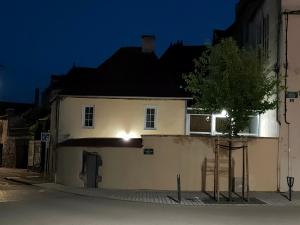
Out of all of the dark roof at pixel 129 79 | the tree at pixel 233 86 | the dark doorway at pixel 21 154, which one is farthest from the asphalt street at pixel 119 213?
the dark doorway at pixel 21 154

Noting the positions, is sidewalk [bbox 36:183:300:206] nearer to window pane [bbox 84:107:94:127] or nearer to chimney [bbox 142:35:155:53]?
window pane [bbox 84:107:94:127]

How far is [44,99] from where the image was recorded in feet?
183

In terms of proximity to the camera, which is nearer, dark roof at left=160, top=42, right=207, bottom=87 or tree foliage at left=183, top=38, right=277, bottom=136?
tree foliage at left=183, top=38, right=277, bottom=136

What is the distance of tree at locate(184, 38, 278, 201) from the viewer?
22953 mm

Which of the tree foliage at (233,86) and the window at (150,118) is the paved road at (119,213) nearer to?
the tree foliage at (233,86)

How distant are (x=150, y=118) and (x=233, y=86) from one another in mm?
10386

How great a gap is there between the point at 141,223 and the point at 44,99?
4253 centimetres

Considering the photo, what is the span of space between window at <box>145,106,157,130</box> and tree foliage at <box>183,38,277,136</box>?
8826mm

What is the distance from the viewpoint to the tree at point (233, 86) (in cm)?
2295

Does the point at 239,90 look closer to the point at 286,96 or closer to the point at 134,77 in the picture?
the point at 286,96

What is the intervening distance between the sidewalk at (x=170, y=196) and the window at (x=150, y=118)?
7.39 m

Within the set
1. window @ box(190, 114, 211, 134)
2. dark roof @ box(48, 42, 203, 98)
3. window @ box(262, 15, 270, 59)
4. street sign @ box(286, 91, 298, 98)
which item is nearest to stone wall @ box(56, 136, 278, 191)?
street sign @ box(286, 91, 298, 98)

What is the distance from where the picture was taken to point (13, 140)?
174 feet

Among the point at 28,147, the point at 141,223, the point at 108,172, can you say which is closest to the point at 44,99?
the point at 28,147
